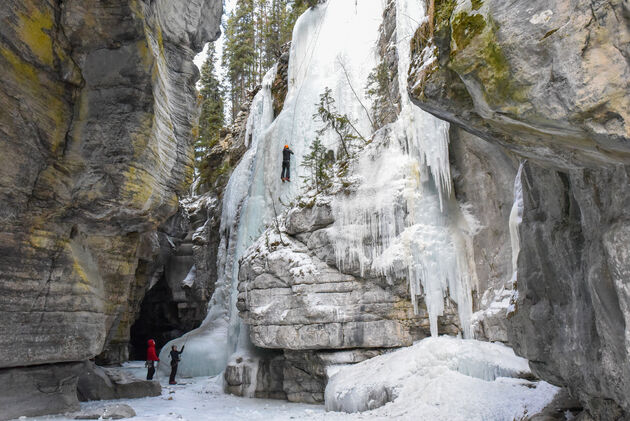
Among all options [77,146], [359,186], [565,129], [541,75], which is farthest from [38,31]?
[565,129]

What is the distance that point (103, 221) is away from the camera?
8539mm

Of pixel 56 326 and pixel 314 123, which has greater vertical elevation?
pixel 314 123

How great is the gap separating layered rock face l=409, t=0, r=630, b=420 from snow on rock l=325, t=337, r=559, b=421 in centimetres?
167

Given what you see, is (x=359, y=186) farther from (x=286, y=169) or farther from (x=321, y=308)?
(x=286, y=169)

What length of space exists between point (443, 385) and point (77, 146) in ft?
23.0

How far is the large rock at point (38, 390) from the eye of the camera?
7348 millimetres

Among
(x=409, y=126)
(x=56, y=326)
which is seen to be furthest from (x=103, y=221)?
(x=409, y=126)

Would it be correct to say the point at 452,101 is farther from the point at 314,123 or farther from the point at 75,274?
the point at 314,123

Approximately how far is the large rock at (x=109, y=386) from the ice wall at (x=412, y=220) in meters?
5.47

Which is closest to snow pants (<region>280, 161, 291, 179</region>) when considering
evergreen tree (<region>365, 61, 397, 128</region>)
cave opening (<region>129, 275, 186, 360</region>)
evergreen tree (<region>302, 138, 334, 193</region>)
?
evergreen tree (<region>302, 138, 334, 193</region>)

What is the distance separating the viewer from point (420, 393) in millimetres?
6566

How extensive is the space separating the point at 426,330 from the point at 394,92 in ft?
23.3

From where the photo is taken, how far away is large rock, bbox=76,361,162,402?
962 centimetres

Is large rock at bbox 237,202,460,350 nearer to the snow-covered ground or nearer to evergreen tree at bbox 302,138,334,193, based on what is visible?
the snow-covered ground
